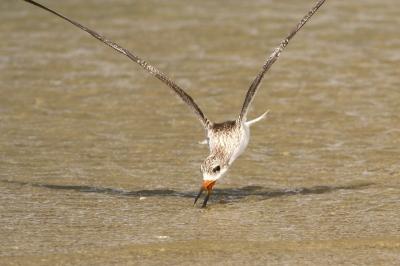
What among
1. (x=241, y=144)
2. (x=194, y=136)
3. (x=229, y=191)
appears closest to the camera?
(x=241, y=144)

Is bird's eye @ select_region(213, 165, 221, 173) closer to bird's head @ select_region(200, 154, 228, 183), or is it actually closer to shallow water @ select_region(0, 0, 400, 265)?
bird's head @ select_region(200, 154, 228, 183)

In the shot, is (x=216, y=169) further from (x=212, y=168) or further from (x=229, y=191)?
(x=229, y=191)

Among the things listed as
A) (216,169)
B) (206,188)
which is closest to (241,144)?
(216,169)

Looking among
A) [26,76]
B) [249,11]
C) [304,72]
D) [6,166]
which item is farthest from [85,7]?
[6,166]

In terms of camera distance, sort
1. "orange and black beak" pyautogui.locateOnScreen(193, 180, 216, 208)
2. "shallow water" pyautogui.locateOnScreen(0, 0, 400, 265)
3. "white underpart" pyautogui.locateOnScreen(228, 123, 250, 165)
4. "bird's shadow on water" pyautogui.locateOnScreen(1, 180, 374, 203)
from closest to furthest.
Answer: "shallow water" pyautogui.locateOnScreen(0, 0, 400, 265)
"orange and black beak" pyautogui.locateOnScreen(193, 180, 216, 208)
"white underpart" pyautogui.locateOnScreen(228, 123, 250, 165)
"bird's shadow on water" pyautogui.locateOnScreen(1, 180, 374, 203)

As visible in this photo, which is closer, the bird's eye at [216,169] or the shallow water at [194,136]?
the shallow water at [194,136]

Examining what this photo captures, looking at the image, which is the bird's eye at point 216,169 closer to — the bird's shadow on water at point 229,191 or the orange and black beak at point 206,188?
the orange and black beak at point 206,188

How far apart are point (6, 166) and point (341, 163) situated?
116 inches

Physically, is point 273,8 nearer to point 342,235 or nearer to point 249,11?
point 249,11

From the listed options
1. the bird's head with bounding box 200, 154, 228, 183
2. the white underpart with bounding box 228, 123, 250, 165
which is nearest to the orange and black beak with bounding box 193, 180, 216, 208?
the bird's head with bounding box 200, 154, 228, 183

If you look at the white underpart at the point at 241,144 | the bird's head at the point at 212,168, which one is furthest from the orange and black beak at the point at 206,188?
the white underpart at the point at 241,144

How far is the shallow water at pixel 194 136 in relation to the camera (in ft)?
24.8

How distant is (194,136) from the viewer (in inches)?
431

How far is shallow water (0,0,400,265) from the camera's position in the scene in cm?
756
